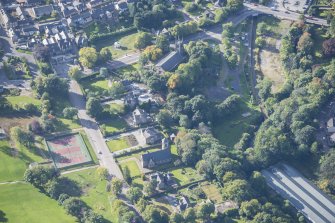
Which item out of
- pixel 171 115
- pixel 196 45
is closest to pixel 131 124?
pixel 171 115

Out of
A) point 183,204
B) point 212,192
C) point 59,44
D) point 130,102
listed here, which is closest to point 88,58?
point 59,44

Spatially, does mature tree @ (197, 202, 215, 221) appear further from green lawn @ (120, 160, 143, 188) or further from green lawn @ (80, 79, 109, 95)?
green lawn @ (80, 79, 109, 95)

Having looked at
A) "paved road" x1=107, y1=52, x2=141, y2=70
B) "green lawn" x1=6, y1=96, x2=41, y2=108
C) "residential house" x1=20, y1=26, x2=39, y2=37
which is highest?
"residential house" x1=20, y1=26, x2=39, y2=37

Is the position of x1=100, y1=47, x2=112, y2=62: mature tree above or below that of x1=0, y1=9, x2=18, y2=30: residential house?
below

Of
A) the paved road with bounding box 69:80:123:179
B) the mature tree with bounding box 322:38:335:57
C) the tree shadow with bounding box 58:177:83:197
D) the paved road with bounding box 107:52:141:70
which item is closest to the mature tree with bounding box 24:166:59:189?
the tree shadow with bounding box 58:177:83:197

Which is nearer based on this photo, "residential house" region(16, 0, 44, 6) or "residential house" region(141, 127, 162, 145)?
"residential house" region(141, 127, 162, 145)

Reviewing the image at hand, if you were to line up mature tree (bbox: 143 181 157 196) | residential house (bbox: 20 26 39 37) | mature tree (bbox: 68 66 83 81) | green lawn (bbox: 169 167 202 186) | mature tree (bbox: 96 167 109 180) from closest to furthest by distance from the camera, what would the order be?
mature tree (bbox: 143 181 157 196) < mature tree (bbox: 96 167 109 180) < green lawn (bbox: 169 167 202 186) < mature tree (bbox: 68 66 83 81) < residential house (bbox: 20 26 39 37)

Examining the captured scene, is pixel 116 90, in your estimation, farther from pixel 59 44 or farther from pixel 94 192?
pixel 94 192
